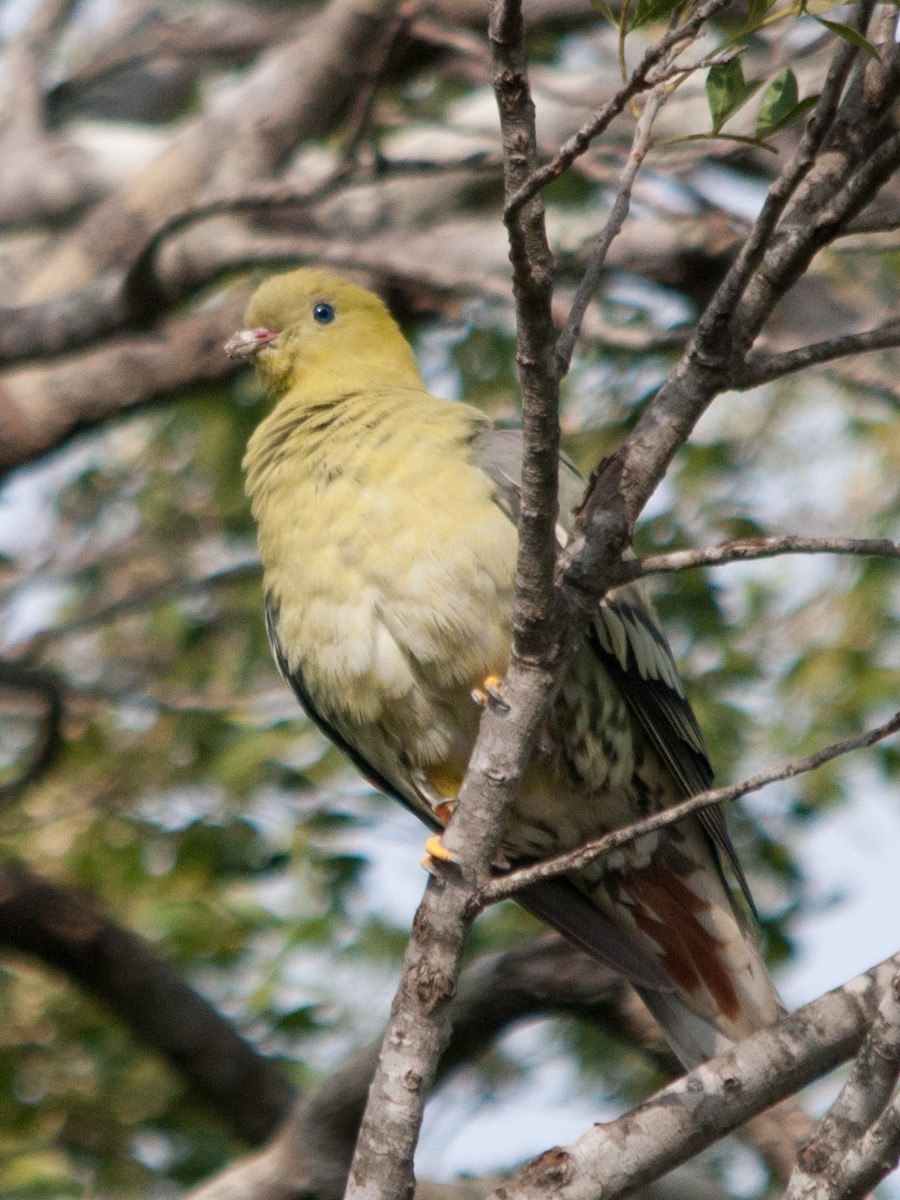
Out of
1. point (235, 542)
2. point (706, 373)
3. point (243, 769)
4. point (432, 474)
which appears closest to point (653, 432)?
point (706, 373)

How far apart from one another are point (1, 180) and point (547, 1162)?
5.78 meters

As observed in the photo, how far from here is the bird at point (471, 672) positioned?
345 centimetres

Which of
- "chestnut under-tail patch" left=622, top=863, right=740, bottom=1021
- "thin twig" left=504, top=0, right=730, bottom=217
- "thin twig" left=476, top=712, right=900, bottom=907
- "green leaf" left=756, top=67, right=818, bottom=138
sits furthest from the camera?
"chestnut under-tail patch" left=622, top=863, right=740, bottom=1021

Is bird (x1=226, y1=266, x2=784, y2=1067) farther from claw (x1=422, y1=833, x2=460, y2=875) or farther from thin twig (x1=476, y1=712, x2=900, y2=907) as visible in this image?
Answer: thin twig (x1=476, y1=712, x2=900, y2=907)

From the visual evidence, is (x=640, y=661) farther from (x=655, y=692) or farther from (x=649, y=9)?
(x=649, y=9)

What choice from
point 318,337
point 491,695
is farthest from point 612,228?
point 318,337

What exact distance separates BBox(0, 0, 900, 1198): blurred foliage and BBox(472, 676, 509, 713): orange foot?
Result: 1.45 metres

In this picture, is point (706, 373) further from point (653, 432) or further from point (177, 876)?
point (177, 876)

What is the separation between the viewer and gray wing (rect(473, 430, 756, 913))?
3.57m

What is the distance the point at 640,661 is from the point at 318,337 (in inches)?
55.1

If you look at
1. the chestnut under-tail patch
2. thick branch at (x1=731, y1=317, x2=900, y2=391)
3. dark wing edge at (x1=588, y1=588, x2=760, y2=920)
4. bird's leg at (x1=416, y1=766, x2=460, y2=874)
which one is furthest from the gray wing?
thick branch at (x1=731, y1=317, x2=900, y2=391)

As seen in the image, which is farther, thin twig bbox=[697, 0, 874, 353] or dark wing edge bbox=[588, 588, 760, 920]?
dark wing edge bbox=[588, 588, 760, 920]

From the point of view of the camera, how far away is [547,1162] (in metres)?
2.62

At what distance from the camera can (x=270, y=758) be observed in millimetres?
4922
